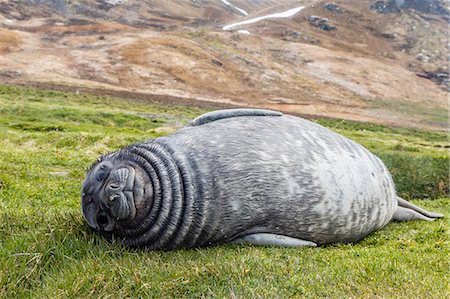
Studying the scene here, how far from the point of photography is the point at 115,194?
4816 mm

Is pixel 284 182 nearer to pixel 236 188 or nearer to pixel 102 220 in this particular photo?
pixel 236 188

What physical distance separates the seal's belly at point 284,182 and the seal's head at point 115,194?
0.80 m

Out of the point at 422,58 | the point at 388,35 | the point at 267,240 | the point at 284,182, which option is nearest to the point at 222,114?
the point at 284,182

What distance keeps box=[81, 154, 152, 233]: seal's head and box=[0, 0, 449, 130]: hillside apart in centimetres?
3742

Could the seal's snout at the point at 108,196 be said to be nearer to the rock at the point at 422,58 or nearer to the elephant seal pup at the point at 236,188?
the elephant seal pup at the point at 236,188

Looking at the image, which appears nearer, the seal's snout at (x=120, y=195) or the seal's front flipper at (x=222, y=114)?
the seal's snout at (x=120, y=195)

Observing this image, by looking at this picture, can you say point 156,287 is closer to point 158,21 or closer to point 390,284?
point 390,284

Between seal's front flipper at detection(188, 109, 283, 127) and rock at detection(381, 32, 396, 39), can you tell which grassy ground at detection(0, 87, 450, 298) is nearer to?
seal's front flipper at detection(188, 109, 283, 127)

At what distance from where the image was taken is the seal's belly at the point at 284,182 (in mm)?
5578

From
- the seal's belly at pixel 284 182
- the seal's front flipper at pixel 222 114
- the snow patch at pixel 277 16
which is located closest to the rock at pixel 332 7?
the snow patch at pixel 277 16

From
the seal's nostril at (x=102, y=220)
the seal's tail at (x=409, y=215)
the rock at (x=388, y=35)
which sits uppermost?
the seal's nostril at (x=102, y=220)

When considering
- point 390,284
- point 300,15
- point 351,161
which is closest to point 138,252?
point 390,284

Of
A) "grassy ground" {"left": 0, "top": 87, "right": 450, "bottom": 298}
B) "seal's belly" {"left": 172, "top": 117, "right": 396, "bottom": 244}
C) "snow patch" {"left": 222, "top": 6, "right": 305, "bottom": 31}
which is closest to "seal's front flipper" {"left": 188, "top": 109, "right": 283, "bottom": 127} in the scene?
"seal's belly" {"left": 172, "top": 117, "right": 396, "bottom": 244}

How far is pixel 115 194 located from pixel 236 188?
1.37 meters
